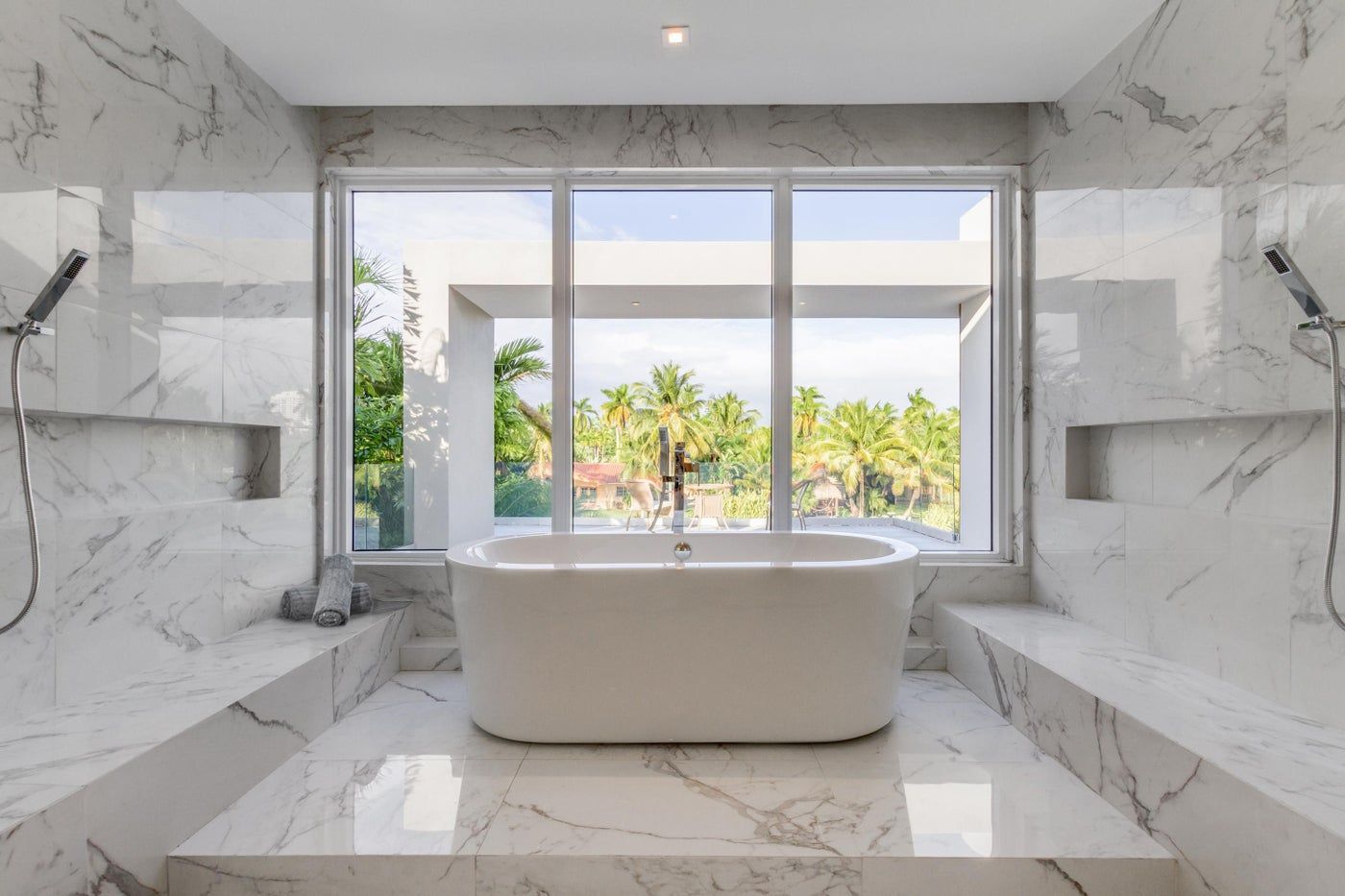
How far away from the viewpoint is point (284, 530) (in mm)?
2943

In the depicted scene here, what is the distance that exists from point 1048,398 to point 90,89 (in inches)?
131

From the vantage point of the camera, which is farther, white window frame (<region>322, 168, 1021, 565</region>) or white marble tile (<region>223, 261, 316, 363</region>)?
white window frame (<region>322, 168, 1021, 565</region>)

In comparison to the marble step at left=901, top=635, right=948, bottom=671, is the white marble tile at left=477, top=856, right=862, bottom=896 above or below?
below

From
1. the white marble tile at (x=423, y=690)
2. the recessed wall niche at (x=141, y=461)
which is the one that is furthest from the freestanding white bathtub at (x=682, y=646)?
the recessed wall niche at (x=141, y=461)

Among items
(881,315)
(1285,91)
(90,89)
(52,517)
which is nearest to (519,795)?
(52,517)

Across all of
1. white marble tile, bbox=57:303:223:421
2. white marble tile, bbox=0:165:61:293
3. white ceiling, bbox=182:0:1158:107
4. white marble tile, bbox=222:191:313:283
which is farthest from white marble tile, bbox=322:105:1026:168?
white marble tile, bbox=0:165:61:293

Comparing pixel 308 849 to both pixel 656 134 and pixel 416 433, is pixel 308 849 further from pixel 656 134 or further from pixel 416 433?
pixel 656 134

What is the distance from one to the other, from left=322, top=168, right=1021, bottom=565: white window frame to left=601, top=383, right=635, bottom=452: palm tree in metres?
0.17

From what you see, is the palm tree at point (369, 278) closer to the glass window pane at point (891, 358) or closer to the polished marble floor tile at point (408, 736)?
the polished marble floor tile at point (408, 736)

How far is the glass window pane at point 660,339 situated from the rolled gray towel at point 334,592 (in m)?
0.97

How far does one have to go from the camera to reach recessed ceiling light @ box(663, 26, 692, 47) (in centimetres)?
246

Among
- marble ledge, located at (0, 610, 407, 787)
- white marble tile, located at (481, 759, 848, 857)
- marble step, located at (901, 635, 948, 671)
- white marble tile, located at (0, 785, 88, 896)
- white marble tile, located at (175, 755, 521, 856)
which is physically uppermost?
marble ledge, located at (0, 610, 407, 787)

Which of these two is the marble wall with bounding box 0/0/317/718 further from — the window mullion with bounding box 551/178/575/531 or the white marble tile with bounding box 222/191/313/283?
the window mullion with bounding box 551/178/575/531

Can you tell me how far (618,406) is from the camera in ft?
11.0
